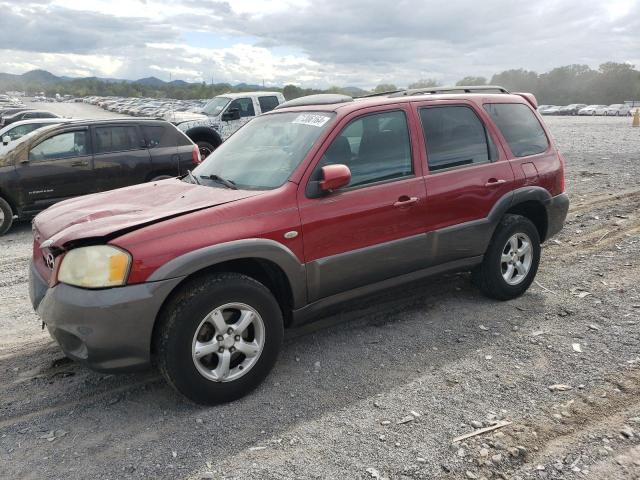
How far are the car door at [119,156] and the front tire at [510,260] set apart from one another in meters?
6.34

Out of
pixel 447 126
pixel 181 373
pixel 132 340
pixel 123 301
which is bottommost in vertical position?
pixel 181 373

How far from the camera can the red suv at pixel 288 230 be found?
A: 3074 millimetres

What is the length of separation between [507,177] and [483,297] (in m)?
1.16

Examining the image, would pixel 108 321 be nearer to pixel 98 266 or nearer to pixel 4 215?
pixel 98 266

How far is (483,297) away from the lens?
Answer: 16.8ft

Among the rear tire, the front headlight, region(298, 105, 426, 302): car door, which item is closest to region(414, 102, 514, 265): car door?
region(298, 105, 426, 302): car door

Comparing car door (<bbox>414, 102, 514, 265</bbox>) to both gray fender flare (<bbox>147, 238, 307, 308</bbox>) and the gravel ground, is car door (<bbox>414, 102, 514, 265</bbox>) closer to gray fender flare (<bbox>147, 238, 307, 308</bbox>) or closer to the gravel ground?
the gravel ground

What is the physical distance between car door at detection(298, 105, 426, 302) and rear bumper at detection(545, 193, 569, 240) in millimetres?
1675

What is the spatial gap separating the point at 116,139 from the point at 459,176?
265 inches

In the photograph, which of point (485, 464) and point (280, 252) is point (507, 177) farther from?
point (485, 464)

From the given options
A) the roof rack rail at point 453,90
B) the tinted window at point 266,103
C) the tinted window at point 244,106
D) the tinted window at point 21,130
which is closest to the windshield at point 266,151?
the roof rack rail at point 453,90

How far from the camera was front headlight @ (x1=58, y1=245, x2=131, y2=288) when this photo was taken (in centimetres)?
301

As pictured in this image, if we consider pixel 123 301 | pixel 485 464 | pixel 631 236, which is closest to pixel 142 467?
pixel 123 301

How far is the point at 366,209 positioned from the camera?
12.6 ft
